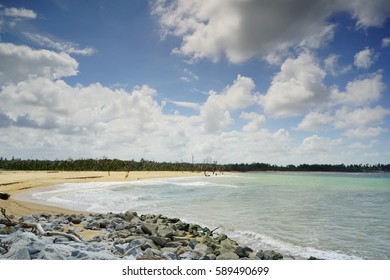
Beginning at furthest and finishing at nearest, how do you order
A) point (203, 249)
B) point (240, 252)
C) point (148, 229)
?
point (148, 229), point (240, 252), point (203, 249)

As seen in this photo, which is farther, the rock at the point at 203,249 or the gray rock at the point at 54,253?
the rock at the point at 203,249

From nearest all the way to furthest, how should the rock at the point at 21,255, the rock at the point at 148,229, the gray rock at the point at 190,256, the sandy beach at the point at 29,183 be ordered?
the rock at the point at 21,255, the gray rock at the point at 190,256, the rock at the point at 148,229, the sandy beach at the point at 29,183

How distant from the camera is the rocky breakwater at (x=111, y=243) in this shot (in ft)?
14.4

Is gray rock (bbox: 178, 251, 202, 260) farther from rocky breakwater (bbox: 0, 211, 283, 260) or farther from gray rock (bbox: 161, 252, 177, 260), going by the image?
gray rock (bbox: 161, 252, 177, 260)

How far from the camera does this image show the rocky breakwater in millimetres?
4395

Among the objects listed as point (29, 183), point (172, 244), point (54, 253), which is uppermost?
point (54, 253)

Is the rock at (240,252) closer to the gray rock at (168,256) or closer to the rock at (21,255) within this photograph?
the gray rock at (168,256)

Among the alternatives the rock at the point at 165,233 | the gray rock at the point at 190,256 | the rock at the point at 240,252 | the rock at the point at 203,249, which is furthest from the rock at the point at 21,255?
the rock at the point at 240,252

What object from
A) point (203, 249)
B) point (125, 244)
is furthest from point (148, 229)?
point (203, 249)

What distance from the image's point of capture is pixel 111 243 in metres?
5.73

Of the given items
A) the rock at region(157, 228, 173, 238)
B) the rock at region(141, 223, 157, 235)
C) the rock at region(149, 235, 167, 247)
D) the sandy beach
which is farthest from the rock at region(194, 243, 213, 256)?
the sandy beach

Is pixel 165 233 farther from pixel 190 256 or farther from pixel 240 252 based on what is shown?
pixel 240 252
